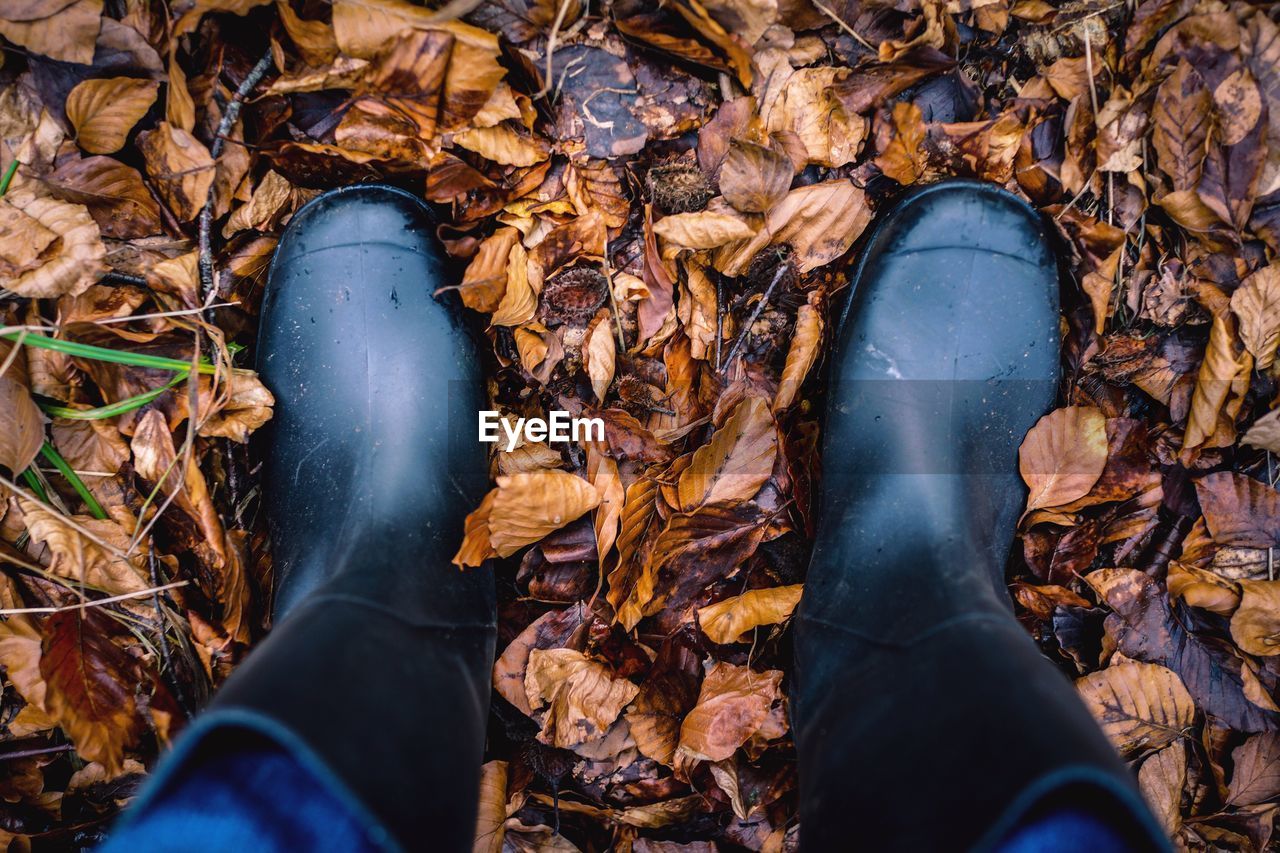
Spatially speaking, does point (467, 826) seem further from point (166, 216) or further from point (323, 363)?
point (166, 216)

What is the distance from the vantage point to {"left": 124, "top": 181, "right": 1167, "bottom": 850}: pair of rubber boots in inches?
21.3

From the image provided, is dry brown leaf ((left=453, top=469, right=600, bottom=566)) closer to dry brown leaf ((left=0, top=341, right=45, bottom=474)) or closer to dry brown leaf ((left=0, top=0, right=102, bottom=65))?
dry brown leaf ((left=0, top=341, right=45, bottom=474))

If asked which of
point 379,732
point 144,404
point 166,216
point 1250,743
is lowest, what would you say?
point 1250,743

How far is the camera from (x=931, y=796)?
0.54 meters

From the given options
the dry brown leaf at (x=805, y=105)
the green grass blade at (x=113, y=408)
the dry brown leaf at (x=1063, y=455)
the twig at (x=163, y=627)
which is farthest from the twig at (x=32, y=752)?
the dry brown leaf at (x=1063, y=455)

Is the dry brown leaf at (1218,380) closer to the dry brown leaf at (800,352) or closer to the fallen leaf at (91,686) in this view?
the dry brown leaf at (800,352)

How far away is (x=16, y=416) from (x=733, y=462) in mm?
866

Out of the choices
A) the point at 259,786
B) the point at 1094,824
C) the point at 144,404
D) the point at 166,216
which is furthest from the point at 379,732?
the point at 166,216

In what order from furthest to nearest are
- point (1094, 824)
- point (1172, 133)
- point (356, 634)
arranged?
point (1172, 133) → point (356, 634) → point (1094, 824)

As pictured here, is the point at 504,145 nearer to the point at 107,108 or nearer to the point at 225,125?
the point at 225,125

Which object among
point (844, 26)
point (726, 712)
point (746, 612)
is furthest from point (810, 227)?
point (726, 712)

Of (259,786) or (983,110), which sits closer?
(259,786)

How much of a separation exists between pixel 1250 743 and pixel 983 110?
35.8 inches

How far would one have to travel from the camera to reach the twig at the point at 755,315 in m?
1.00
